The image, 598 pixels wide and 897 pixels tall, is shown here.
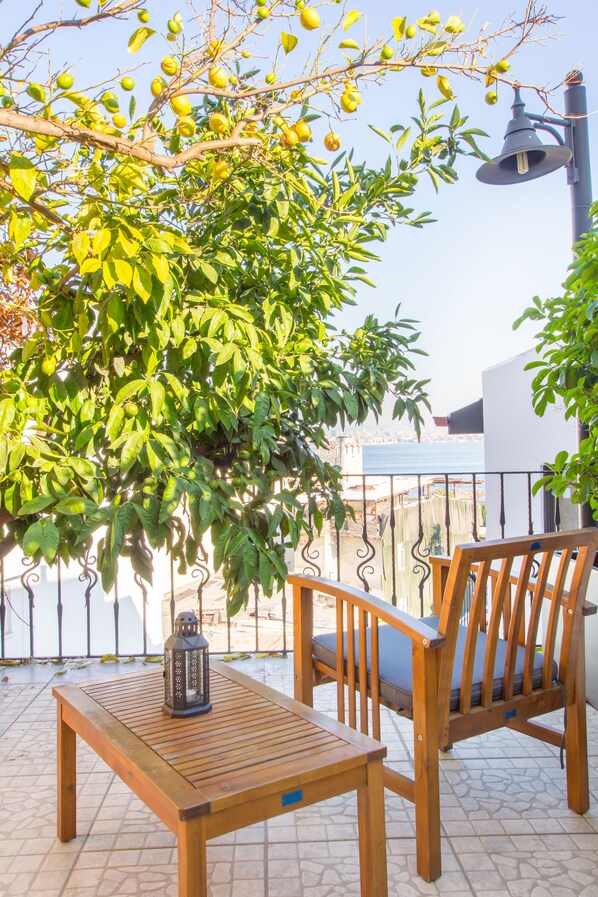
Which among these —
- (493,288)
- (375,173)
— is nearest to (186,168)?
(375,173)

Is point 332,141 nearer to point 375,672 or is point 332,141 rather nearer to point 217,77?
point 217,77

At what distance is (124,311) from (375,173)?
113cm

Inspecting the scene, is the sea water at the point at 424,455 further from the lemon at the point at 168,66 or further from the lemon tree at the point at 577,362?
the lemon at the point at 168,66

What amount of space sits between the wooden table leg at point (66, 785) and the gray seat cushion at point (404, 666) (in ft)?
2.63

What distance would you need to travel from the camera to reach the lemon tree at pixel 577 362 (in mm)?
2607

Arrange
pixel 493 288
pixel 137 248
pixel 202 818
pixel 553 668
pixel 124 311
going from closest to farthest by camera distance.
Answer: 1. pixel 202 818
2. pixel 137 248
3. pixel 124 311
4. pixel 553 668
5. pixel 493 288

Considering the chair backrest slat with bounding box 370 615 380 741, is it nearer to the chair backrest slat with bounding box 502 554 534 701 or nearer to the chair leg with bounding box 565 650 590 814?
the chair backrest slat with bounding box 502 554 534 701

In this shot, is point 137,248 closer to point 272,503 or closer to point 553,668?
point 272,503

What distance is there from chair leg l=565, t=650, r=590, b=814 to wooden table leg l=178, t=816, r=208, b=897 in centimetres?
124

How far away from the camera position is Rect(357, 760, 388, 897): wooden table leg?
147cm

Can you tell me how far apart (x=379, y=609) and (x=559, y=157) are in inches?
87.9

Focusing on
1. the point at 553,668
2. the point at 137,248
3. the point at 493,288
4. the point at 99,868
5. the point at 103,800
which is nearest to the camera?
the point at 137,248

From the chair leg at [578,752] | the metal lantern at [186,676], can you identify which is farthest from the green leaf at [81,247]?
the chair leg at [578,752]

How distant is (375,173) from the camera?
7.41ft
